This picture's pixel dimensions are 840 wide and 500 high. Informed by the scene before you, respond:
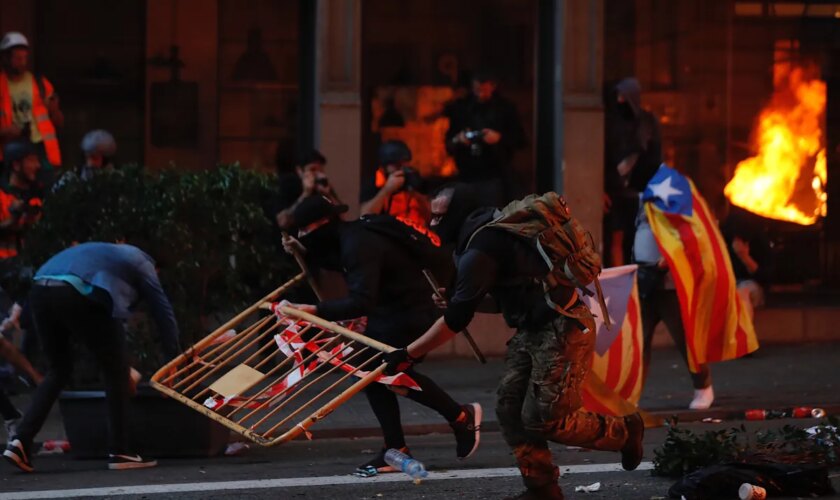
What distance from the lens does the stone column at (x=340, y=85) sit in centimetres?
1426

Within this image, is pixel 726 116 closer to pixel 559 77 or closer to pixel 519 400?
pixel 559 77

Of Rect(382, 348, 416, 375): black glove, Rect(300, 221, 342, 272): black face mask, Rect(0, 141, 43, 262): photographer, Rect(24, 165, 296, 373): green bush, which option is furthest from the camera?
Rect(0, 141, 43, 262): photographer

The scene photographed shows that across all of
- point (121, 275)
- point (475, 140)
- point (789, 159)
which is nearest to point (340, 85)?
point (475, 140)

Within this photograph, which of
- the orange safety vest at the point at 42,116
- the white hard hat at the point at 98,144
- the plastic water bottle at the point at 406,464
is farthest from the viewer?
the orange safety vest at the point at 42,116

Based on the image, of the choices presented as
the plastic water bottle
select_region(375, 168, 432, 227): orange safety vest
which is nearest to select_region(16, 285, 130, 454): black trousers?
the plastic water bottle

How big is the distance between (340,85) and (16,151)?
10.4ft

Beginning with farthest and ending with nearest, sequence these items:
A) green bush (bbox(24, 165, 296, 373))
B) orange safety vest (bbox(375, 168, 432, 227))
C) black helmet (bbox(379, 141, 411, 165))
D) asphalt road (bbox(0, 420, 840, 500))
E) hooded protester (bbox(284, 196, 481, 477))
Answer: black helmet (bbox(379, 141, 411, 165))
orange safety vest (bbox(375, 168, 432, 227))
green bush (bbox(24, 165, 296, 373))
hooded protester (bbox(284, 196, 481, 477))
asphalt road (bbox(0, 420, 840, 500))

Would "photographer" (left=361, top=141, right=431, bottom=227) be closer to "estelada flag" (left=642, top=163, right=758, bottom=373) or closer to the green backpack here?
"estelada flag" (left=642, top=163, right=758, bottom=373)

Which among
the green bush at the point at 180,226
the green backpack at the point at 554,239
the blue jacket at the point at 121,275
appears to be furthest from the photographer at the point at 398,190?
the green backpack at the point at 554,239

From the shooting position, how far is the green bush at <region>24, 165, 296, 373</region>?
11.1 meters

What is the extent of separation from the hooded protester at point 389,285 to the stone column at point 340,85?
5.34m

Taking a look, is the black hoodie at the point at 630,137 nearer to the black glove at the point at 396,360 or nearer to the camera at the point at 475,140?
the camera at the point at 475,140

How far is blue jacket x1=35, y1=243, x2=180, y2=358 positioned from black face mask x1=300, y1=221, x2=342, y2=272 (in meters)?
1.05

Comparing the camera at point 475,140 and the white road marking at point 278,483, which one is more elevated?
the camera at point 475,140
